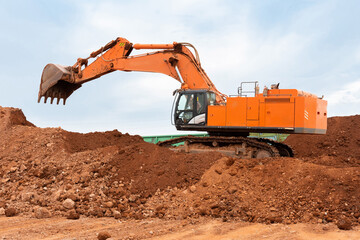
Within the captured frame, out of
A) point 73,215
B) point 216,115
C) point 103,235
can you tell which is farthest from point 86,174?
point 216,115

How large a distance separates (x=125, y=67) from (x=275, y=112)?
18.9ft

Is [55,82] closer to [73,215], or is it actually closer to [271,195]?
[73,215]

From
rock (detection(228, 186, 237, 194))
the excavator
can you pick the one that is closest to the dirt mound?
the excavator

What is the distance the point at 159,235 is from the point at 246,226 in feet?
5.66

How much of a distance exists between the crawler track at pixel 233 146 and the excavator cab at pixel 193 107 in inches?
26.0

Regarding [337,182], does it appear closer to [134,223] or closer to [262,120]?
[262,120]

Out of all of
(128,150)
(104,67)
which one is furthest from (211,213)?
(104,67)

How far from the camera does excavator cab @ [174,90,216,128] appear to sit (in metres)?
11.3

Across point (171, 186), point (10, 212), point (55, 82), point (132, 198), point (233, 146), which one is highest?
point (55, 82)

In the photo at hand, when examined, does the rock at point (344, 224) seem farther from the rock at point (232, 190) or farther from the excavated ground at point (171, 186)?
the rock at point (232, 190)

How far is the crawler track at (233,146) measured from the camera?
1091cm

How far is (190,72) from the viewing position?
39.9 ft

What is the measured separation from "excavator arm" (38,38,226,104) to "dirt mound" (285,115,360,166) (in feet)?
23.2

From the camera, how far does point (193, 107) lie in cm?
1144
